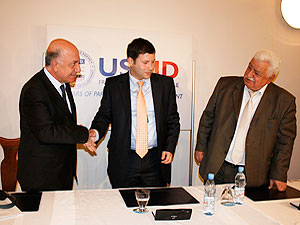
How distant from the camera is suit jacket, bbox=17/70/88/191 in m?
2.24

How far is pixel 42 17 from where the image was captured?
11.0ft

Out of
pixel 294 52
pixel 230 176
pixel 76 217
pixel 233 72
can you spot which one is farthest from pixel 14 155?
pixel 294 52

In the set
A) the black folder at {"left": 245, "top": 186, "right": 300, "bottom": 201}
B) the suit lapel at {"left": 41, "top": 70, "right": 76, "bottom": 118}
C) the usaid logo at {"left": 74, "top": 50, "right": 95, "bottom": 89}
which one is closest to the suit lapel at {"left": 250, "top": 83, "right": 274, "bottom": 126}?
the black folder at {"left": 245, "top": 186, "right": 300, "bottom": 201}

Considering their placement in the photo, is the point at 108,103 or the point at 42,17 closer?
the point at 108,103

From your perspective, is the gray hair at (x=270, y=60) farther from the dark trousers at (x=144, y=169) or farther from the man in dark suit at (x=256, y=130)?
the dark trousers at (x=144, y=169)

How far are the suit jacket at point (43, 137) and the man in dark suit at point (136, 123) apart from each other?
1.32ft

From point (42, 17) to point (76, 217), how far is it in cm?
253

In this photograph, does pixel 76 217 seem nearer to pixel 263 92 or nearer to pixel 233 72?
pixel 263 92

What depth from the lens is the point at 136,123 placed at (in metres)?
2.66

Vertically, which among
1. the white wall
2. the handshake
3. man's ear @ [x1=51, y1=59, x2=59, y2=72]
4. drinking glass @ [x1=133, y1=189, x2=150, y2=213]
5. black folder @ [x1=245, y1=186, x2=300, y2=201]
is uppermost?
the white wall

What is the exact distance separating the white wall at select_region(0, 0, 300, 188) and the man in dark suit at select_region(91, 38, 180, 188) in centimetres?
113

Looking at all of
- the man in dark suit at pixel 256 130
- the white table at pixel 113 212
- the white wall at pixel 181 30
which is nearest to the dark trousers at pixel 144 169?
the man in dark suit at pixel 256 130

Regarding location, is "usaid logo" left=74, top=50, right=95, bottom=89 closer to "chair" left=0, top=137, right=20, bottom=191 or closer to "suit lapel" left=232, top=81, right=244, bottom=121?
"chair" left=0, top=137, right=20, bottom=191

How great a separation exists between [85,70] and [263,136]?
6.71 ft
